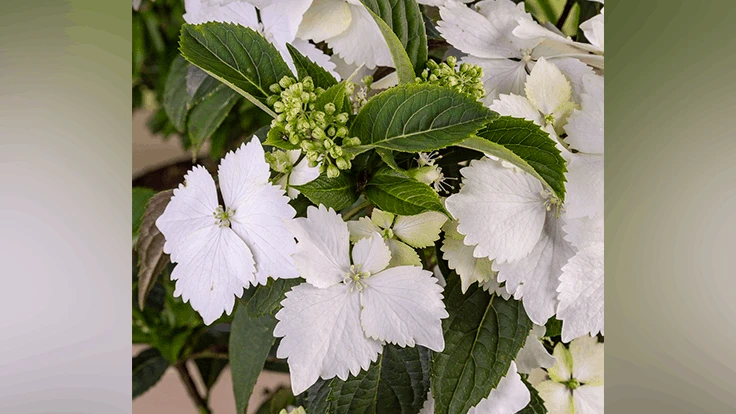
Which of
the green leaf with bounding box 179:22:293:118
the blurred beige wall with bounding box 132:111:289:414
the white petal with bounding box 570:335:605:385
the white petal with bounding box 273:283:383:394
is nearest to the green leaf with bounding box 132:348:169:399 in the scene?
the blurred beige wall with bounding box 132:111:289:414

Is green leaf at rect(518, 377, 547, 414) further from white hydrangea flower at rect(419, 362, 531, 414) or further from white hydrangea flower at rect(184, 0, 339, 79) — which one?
white hydrangea flower at rect(184, 0, 339, 79)

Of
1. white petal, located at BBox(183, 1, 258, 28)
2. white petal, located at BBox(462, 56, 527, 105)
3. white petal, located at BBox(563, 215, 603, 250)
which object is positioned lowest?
white petal, located at BBox(563, 215, 603, 250)

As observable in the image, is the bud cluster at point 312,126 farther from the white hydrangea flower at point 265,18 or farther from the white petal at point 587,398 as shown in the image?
the white petal at point 587,398
